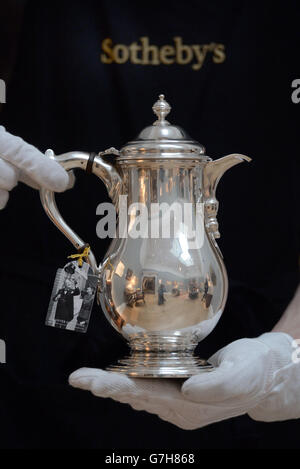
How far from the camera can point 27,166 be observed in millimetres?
1301

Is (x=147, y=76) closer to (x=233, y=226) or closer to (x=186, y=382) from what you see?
(x=233, y=226)

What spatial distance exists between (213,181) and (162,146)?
0.37 ft

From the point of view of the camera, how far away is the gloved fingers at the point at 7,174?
4.27 feet

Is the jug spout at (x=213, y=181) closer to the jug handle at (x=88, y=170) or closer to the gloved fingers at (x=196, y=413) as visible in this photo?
the jug handle at (x=88, y=170)

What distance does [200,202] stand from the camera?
1.31 metres

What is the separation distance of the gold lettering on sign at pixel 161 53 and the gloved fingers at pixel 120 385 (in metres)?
0.78

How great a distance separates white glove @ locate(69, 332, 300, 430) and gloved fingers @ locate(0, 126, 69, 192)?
0.28m

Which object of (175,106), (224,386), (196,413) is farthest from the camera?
(175,106)

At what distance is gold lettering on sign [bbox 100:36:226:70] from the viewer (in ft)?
5.93

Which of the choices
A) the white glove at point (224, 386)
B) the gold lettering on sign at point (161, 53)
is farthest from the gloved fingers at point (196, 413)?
the gold lettering on sign at point (161, 53)

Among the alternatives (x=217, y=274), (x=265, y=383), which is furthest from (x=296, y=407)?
(x=217, y=274)

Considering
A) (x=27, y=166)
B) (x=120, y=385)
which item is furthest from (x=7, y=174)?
(x=120, y=385)

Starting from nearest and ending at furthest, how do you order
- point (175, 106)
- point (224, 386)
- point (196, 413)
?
point (224, 386) → point (196, 413) → point (175, 106)

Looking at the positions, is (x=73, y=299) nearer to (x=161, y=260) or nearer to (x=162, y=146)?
(x=161, y=260)
